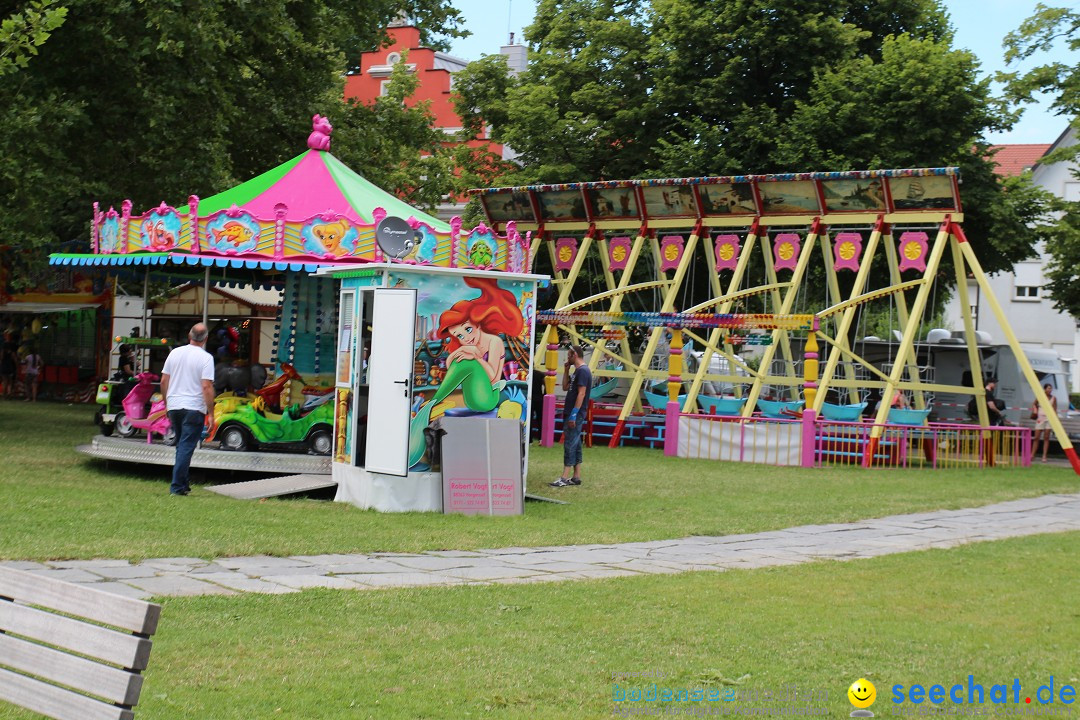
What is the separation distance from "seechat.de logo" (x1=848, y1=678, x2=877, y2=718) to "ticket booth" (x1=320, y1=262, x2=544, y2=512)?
8487mm

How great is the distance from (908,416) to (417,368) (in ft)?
42.4

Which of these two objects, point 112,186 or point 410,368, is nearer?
point 410,368

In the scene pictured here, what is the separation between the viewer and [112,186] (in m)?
24.3

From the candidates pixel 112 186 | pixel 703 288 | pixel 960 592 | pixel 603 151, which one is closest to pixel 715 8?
pixel 603 151

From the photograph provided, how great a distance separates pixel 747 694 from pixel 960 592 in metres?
4.00

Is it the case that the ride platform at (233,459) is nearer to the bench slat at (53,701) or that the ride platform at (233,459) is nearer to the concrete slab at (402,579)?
the concrete slab at (402,579)

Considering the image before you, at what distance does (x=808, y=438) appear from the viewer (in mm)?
22516

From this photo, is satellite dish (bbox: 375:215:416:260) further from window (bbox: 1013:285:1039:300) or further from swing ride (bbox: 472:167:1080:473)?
window (bbox: 1013:285:1039:300)

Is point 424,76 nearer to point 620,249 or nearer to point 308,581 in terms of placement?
point 620,249

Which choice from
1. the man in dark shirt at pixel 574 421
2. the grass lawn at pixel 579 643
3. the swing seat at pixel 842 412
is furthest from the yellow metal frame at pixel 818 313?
the grass lawn at pixel 579 643

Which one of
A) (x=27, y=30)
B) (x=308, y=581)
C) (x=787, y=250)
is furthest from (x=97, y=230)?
(x=787, y=250)

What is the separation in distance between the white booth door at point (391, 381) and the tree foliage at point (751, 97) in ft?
60.9

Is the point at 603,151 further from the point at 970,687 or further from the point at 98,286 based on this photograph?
the point at 970,687

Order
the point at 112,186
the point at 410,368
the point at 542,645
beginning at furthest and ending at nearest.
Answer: the point at 112,186, the point at 410,368, the point at 542,645
